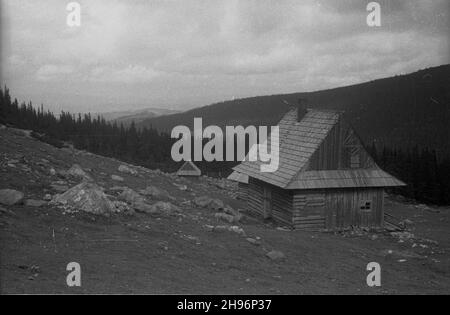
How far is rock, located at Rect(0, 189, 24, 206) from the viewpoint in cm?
1384

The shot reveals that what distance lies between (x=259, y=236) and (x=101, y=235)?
633 centimetres

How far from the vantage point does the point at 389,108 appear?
390 feet

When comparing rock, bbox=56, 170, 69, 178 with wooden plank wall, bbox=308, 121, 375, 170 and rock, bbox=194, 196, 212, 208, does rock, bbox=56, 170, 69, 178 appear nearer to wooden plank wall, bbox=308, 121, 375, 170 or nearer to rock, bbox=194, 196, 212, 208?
rock, bbox=194, 196, 212, 208

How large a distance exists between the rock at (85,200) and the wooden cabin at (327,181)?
900cm

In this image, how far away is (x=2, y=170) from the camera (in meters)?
16.8

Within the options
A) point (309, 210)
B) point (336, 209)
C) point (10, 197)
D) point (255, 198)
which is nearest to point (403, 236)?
point (336, 209)

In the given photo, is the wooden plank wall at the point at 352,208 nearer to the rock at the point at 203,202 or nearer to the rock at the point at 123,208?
the rock at the point at 203,202

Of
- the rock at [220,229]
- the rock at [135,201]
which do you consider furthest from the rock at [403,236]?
the rock at [135,201]

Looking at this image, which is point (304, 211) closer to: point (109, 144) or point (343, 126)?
point (343, 126)

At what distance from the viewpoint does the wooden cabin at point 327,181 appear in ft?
69.5

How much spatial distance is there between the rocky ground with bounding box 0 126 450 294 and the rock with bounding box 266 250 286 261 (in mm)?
34

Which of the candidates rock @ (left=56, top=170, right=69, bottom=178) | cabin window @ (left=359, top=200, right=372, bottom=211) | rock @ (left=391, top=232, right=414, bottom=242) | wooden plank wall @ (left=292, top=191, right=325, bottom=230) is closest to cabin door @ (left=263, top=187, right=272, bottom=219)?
wooden plank wall @ (left=292, top=191, right=325, bottom=230)
